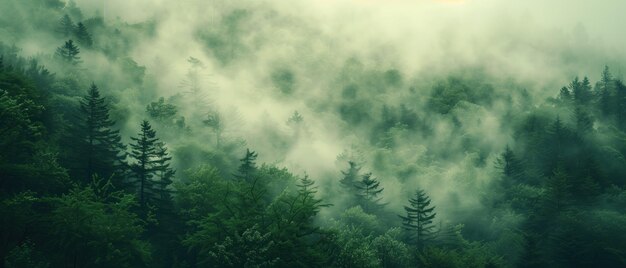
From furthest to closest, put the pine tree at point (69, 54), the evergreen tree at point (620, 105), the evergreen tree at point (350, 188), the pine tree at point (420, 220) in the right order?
the evergreen tree at point (620, 105), the pine tree at point (69, 54), the evergreen tree at point (350, 188), the pine tree at point (420, 220)

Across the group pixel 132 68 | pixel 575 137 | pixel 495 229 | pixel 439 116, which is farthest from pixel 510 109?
pixel 132 68

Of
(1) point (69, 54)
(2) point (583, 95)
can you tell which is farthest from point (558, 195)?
(1) point (69, 54)

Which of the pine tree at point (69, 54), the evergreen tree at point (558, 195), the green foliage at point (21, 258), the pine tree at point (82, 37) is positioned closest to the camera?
the green foliage at point (21, 258)

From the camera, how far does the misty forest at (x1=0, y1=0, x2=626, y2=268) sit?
112ft

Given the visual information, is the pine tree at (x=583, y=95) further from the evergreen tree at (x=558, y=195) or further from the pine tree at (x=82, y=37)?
the pine tree at (x=82, y=37)

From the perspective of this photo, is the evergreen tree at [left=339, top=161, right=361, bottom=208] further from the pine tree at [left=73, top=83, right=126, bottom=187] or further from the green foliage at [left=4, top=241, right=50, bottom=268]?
the green foliage at [left=4, top=241, right=50, bottom=268]

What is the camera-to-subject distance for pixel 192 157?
73.4 m

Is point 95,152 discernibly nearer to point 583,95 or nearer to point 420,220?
point 420,220

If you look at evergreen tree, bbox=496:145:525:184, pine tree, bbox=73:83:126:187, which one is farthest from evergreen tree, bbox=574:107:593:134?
pine tree, bbox=73:83:126:187

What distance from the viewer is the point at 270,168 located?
6950 centimetres

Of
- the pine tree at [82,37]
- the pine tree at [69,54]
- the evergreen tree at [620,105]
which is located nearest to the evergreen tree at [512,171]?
the evergreen tree at [620,105]

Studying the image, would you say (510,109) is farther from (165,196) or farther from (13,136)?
(13,136)

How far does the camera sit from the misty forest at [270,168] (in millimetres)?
34250

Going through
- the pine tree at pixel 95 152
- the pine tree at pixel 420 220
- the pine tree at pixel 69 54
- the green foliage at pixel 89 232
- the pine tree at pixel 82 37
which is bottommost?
the green foliage at pixel 89 232
